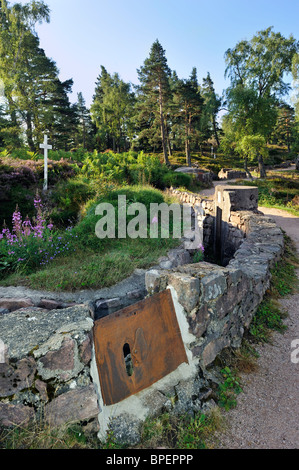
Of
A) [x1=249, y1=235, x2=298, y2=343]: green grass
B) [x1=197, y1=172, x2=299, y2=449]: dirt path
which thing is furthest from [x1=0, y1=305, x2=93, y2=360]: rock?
[x1=249, y1=235, x2=298, y2=343]: green grass

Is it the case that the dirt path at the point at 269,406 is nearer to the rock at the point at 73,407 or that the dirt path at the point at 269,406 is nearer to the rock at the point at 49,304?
the rock at the point at 73,407

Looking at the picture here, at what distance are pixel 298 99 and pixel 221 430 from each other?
24961 mm

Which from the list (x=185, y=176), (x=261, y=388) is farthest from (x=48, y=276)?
(x=185, y=176)

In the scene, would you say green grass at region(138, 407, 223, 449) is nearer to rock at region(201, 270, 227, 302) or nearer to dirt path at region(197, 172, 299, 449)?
dirt path at region(197, 172, 299, 449)

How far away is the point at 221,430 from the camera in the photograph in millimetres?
2203

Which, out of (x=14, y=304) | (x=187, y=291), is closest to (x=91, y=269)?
(x=14, y=304)

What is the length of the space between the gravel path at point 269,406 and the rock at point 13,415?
1447mm

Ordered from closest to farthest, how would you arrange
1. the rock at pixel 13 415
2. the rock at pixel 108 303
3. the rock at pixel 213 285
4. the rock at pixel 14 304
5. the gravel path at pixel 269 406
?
the rock at pixel 13 415, the gravel path at pixel 269 406, the rock at pixel 213 285, the rock at pixel 14 304, the rock at pixel 108 303

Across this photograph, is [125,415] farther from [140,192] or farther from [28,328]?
[140,192]

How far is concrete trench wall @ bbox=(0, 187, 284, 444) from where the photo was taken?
69.6 inches

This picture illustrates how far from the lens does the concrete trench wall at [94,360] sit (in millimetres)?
1769

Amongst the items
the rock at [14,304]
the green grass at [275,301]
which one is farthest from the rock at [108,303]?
the green grass at [275,301]

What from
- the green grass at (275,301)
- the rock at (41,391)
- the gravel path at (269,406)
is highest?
the rock at (41,391)
